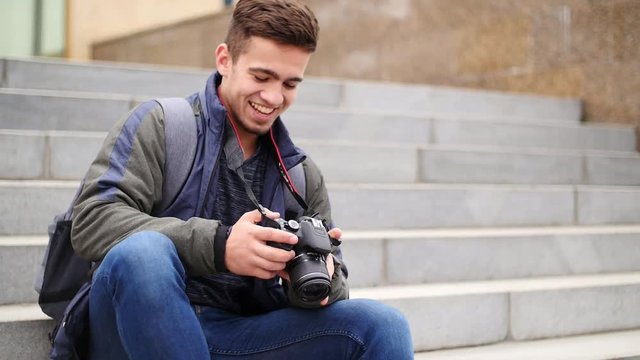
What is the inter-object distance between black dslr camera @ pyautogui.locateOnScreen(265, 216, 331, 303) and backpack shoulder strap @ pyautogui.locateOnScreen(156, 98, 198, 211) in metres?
0.35

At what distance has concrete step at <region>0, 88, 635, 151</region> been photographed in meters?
3.91

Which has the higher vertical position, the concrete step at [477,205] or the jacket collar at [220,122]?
the jacket collar at [220,122]

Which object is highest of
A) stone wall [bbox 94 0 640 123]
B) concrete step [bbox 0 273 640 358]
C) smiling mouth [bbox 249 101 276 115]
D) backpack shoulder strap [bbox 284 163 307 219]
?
stone wall [bbox 94 0 640 123]

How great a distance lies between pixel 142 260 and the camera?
5.55 ft

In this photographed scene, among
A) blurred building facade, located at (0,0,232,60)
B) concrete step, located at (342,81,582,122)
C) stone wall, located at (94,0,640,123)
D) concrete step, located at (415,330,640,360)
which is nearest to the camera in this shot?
concrete step, located at (415,330,640,360)

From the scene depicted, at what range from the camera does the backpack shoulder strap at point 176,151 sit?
6.73 feet

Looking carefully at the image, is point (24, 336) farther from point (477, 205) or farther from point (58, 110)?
point (477, 205)

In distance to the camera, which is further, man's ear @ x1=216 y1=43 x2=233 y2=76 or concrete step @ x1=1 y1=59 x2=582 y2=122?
concrete step @ x1=1 y1=59 x2=582 y2=122

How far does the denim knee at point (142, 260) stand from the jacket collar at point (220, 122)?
49 cm

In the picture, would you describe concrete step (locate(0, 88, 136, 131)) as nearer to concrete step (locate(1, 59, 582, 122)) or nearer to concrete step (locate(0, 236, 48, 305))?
concrete step (locate(1, 59, 582, 122))

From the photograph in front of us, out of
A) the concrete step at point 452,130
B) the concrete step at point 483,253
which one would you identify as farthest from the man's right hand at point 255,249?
the concrete step at point 452,130

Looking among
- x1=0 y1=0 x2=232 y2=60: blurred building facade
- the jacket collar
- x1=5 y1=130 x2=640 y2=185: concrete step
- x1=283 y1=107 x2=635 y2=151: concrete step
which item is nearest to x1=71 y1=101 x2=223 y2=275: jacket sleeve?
the jacket collar

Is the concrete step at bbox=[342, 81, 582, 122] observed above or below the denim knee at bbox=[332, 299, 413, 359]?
above

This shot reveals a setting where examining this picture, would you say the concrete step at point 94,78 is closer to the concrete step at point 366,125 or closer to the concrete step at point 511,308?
the concrete step at point 366,125
